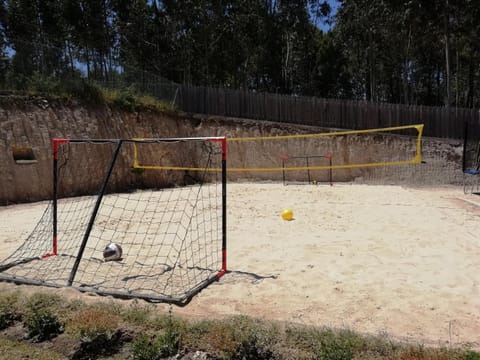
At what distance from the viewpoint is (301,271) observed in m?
4.21

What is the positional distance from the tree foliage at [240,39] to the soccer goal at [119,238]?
4247mm

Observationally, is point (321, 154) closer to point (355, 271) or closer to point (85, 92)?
point (85, 92)

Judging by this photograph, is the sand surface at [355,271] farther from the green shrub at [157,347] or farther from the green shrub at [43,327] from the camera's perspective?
the green shrub at [43,327]

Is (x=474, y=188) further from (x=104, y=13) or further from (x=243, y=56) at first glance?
(x=104, y=13)

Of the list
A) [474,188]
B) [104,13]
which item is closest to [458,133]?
[474,188]

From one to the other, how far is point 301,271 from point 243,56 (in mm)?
21371

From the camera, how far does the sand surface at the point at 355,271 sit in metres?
3.07

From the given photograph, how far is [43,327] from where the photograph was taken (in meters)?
2.93

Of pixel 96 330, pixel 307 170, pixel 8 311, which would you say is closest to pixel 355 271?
pixel 96 330

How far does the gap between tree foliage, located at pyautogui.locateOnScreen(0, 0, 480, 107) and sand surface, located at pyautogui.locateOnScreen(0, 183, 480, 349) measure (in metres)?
10.5

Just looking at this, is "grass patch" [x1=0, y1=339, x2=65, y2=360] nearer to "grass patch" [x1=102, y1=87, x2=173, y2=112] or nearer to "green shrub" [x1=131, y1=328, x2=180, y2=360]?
"green shrub" [x1=131, y1=328, x2=180, y2=360]

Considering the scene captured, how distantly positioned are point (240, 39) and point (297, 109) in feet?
26.6

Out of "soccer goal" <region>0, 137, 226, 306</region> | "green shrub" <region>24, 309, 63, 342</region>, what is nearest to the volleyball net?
"soccer goal" <region>0, 137, 226, 306</region>

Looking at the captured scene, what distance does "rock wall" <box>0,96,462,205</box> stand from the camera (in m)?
10.3
